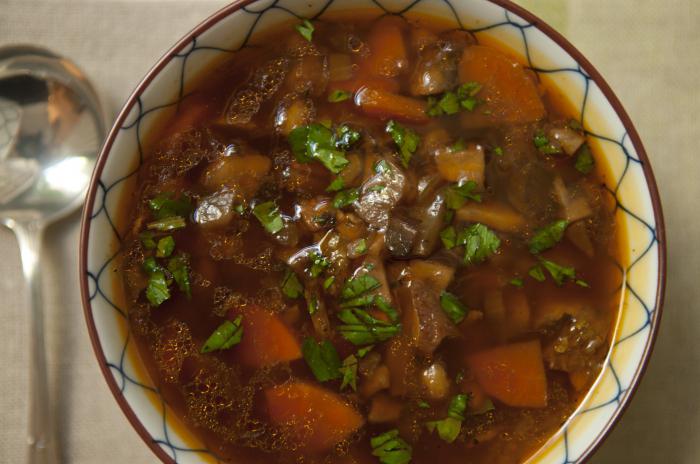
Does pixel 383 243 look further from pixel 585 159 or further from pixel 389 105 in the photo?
pixel 585 159

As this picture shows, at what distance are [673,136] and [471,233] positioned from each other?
986 mm

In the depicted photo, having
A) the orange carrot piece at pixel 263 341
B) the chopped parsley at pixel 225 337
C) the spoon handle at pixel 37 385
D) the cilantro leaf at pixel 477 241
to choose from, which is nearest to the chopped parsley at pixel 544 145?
the cilantro leaf at pixel 477 241

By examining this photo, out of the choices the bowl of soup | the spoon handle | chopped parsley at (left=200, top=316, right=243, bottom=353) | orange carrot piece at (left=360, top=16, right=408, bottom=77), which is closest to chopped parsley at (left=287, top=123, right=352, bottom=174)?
the bowl of soup

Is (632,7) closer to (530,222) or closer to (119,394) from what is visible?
(530,222)

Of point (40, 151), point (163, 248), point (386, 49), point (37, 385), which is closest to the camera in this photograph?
point (163, 248)

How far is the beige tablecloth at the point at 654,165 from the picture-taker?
2.51 meters

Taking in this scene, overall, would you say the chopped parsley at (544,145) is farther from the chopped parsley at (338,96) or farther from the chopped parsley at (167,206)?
the chopped parsley at (167,206)

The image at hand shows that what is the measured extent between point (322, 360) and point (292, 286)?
0.27m

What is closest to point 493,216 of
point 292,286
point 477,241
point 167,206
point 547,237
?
point 477,241

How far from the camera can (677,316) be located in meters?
2.56

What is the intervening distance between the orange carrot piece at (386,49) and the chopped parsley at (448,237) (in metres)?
0.58

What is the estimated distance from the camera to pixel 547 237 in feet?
7.71

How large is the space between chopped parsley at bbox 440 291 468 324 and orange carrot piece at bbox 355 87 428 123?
625 mm

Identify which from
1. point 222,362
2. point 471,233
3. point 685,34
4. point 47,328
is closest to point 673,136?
point 685,34
